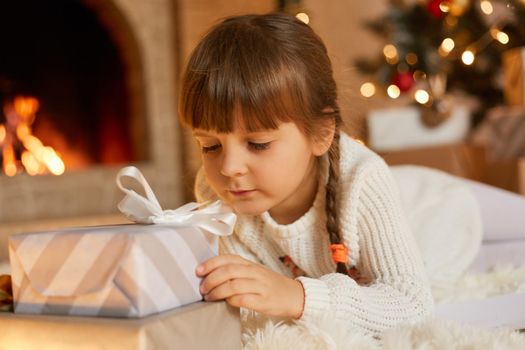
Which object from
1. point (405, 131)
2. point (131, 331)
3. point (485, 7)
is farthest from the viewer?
point (485, 7)

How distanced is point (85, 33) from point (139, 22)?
0.83 ft

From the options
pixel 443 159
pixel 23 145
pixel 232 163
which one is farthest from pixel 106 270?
pixel 23 145

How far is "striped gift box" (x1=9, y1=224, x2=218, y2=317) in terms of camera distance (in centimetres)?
61

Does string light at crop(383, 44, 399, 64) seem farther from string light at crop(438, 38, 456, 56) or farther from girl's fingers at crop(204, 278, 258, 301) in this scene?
girl's fingers at crop(204, 278, 258, 301)

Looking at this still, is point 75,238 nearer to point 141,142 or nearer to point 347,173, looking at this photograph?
point 347,173

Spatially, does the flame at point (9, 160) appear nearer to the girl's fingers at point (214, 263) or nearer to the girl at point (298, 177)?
the girl at point (298, 177)

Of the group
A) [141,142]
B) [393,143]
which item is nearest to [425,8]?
[393,143]

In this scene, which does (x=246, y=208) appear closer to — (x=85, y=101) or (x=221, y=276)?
(x=221, y=276)

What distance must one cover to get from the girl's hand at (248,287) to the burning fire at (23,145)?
2095 millimetres

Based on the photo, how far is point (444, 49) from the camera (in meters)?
2.74

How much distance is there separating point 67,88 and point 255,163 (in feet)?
7.50

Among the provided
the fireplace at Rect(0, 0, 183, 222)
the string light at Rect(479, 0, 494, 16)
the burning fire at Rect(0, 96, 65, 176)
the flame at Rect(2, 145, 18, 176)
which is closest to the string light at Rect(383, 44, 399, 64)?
the string light at Rect(479, 0, 494, 16)

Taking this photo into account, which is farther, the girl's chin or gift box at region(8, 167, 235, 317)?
the girl's chin

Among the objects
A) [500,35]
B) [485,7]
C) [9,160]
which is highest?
[485,7]
